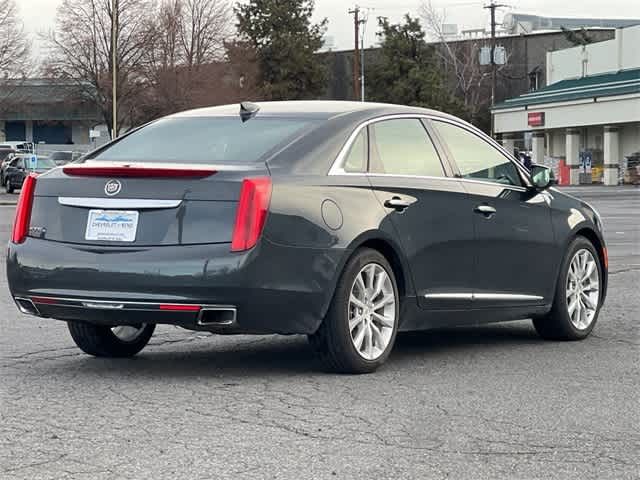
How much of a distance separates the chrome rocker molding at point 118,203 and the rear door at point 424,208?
1.28 meters

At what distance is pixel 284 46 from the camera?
94.7 metres

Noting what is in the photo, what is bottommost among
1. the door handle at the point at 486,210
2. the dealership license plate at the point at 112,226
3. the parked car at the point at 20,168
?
the parked car at the point at 20,168

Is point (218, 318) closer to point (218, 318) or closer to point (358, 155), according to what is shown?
point (218, 318)

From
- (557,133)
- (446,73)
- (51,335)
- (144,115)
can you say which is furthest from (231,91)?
(51,335)

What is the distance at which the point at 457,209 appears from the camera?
27.2 feet

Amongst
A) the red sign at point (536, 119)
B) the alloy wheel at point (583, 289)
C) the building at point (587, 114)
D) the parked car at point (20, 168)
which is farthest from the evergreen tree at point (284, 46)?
the alloy wheel at point (583, 289)

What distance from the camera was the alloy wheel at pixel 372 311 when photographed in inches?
293

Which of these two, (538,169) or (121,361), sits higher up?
(538,169)

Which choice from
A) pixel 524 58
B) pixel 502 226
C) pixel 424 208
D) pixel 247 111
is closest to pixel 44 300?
pixel 247 111

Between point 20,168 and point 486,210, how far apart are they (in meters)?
48.0

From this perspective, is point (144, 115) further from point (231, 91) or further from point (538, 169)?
point (538, 169)

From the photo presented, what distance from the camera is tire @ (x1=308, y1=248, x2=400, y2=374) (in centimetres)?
727

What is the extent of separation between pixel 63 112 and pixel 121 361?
340 ft

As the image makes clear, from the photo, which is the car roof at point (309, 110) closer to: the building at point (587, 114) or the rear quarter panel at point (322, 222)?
the rear quarter panel at point (322, 222)
